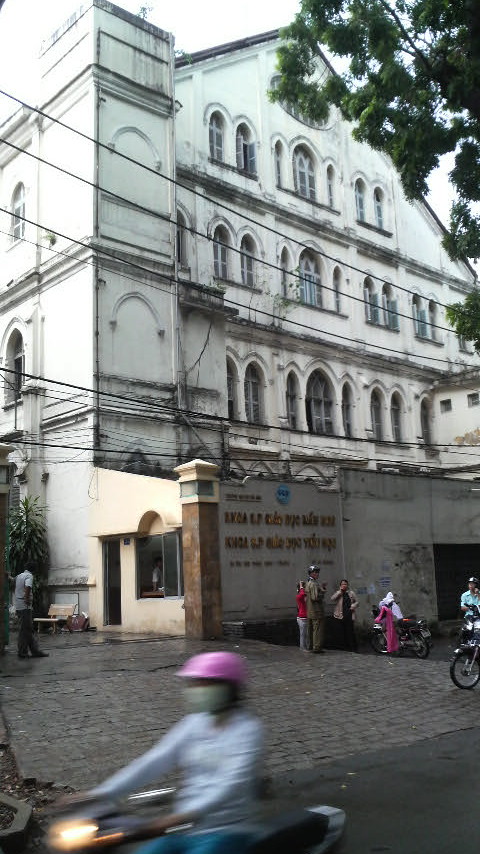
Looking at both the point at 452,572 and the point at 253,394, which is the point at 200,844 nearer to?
the point at 452,572

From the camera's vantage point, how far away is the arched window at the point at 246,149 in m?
29.5

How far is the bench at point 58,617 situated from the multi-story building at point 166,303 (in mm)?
560

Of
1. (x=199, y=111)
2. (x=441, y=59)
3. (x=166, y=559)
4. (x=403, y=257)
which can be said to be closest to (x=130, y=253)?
(x=199, y=111)

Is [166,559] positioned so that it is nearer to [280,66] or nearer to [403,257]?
[280,66]

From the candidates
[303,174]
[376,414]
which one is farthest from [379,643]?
[303,174]

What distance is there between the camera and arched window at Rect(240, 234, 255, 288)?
2828 cm

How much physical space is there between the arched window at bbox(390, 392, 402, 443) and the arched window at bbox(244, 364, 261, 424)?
25.5 ft

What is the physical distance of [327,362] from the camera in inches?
1202

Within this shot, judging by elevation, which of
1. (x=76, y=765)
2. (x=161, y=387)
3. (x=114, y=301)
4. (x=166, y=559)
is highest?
(x=114, y=301)

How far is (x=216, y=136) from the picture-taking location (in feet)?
93.9

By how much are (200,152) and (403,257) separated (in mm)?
12238

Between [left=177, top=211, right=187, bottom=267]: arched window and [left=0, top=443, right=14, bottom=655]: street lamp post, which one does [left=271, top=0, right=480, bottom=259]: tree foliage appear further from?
[left=177, top=211, right=187, bottom=267]: arched window

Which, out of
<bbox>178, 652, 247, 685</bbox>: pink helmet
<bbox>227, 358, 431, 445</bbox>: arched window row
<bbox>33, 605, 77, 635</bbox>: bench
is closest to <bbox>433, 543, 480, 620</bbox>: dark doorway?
<bbox>227, 358, 431, 445</bbox>: arched window row

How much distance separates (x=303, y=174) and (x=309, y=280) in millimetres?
4990
